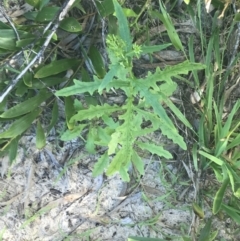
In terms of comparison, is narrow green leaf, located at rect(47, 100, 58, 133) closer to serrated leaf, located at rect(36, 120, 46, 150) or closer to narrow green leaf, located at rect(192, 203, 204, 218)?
serrated leaf, located at rect(36, 120, 46, 150)

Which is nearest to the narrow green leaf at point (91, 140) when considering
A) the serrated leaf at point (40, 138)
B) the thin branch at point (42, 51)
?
the serrated leaf at point (40, 138)

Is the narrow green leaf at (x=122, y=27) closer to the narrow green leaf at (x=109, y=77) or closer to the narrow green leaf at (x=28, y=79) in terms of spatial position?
the narrow green leaf at (x=109, y=77)

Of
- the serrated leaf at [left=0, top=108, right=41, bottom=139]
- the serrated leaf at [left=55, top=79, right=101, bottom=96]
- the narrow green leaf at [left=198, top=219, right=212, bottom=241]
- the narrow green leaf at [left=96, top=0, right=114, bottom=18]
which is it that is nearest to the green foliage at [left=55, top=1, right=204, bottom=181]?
the serrated leaf at [left=55, top=79, right=101, bottom=96]

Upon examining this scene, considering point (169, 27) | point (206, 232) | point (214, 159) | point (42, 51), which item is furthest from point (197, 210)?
point (42, 51)

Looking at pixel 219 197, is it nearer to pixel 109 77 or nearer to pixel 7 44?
pixel 109 77

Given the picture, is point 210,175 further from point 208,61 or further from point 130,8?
point 130,8

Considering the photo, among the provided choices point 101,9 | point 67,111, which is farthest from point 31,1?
point 67,111
